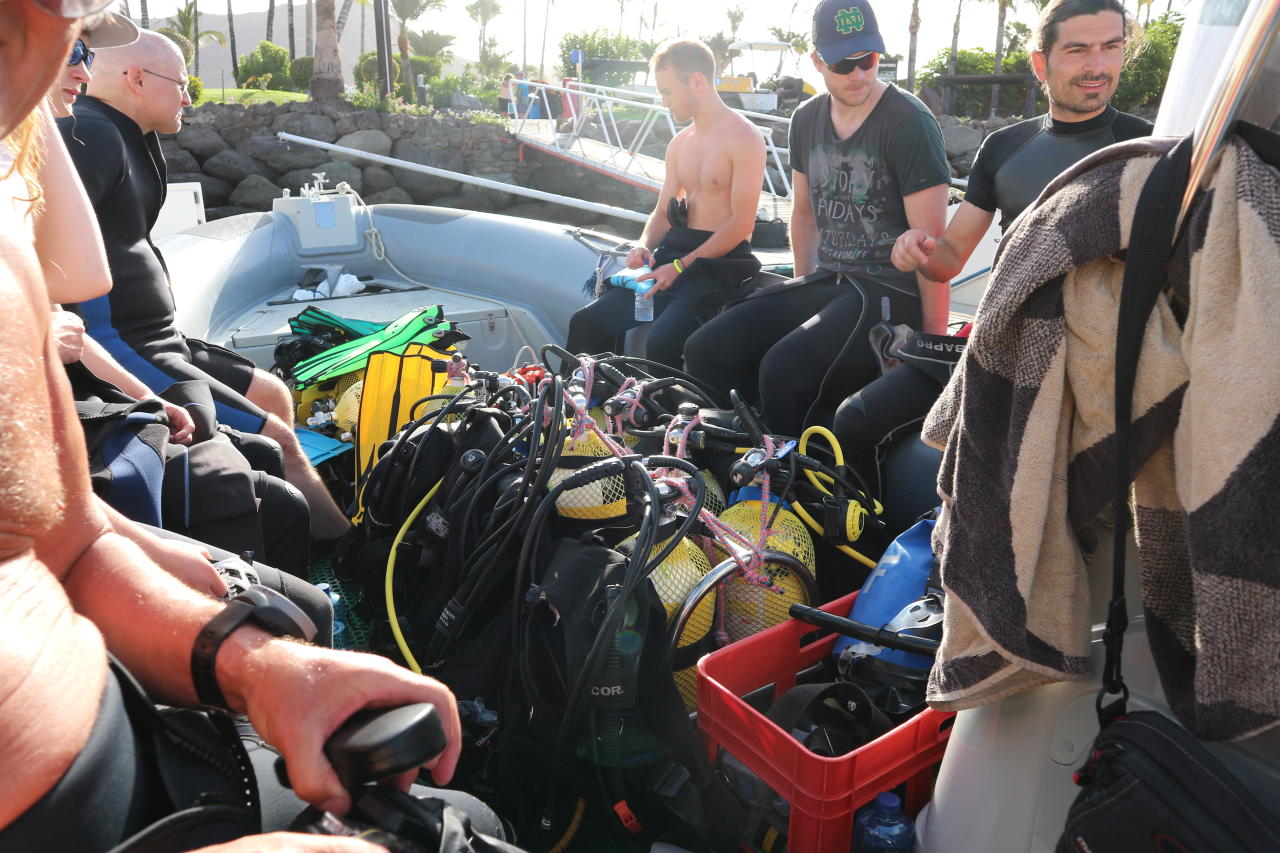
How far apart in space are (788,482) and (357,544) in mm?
1389

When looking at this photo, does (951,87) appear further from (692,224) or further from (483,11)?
(483,11)

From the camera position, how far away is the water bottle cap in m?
1.59

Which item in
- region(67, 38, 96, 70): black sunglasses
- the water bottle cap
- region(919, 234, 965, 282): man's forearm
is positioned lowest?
the water bottle cap

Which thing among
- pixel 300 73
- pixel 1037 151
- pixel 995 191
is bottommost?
pixel 995 191

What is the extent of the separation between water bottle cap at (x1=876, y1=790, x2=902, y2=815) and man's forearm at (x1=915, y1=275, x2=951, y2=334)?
75.5 inches

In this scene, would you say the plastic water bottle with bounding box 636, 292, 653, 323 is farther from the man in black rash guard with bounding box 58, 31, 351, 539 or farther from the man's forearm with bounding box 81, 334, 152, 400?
the man's forearm with bounding box 81, 334, 152, 400

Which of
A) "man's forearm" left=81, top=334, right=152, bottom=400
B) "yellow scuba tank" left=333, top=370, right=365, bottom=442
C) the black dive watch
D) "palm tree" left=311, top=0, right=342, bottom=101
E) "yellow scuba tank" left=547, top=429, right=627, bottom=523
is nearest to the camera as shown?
the black dive watch

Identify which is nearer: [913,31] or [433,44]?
[913,31]

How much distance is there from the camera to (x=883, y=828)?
5.13 feet

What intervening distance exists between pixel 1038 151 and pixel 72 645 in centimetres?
279

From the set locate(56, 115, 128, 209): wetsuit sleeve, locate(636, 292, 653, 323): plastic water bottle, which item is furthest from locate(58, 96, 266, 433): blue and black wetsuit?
locate(636, 292, 653, 323): plastic water bottle

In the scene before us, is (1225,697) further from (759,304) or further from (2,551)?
(759,304)

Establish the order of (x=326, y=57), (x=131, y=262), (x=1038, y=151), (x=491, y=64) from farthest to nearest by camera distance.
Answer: (x=491, y=64) < (x=326, y=57) < (x=131, y=262) < (x=1038, y=151)

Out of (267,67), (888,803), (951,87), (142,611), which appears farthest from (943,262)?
(267,67)
